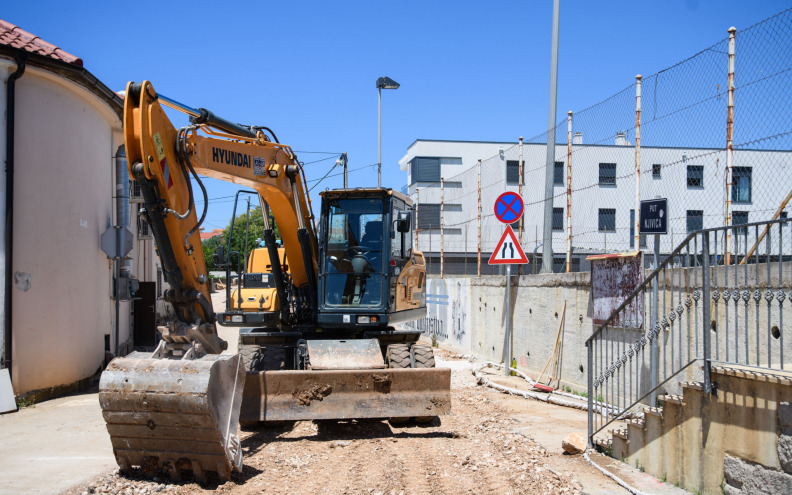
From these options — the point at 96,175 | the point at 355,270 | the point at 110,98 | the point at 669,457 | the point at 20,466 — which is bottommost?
the point at 20,466

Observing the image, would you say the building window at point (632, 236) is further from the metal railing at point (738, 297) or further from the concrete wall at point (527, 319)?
the metal railing at point (738, 297)

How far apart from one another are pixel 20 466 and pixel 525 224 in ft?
33.3

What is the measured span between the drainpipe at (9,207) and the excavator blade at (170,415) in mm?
4906

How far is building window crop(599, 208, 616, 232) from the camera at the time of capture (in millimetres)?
11107

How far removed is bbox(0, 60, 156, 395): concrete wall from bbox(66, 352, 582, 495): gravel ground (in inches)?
171

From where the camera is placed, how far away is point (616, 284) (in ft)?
29.6

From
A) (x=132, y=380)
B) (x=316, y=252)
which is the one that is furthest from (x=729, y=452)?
(x=316, y=252)

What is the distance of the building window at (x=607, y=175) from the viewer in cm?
1015

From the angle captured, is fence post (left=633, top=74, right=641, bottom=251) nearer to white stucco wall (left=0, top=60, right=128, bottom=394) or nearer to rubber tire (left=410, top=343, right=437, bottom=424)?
rubber tire (left=410, top=343, right=437, bottom=424)

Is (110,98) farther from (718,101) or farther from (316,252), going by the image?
(718,101)

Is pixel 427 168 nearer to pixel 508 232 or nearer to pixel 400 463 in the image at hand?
pixel 508 232

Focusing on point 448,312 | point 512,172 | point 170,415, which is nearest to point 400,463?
point 170,415

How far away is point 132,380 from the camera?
604cm

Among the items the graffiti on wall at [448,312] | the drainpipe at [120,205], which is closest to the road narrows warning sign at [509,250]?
the graffiti on wall at [448,312]
